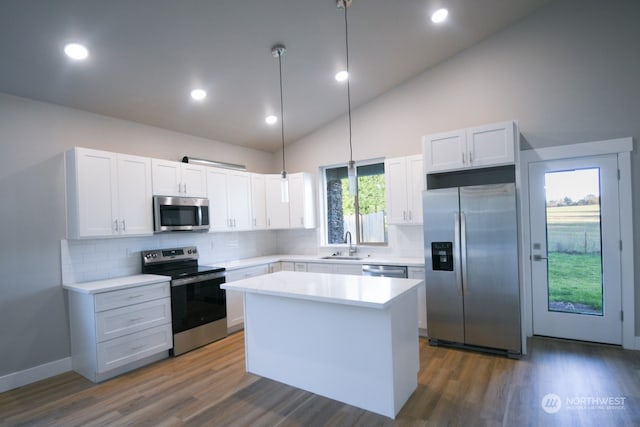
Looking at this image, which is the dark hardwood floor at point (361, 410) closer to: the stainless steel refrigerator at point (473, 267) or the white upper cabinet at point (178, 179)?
the stainless steel refrigerator at point (473, 267)

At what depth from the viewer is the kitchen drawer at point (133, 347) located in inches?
127

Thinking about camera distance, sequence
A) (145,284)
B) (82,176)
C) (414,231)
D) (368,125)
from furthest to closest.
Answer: (368,125)
(414,231)
(145,284)
(82,176)

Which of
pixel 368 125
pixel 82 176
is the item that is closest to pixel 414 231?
pixel 368 125

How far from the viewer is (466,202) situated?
→ 3.68 m

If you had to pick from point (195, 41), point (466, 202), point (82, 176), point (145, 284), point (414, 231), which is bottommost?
point (145, 284)

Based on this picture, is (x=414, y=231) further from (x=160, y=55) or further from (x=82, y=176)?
(x=82, y=176)

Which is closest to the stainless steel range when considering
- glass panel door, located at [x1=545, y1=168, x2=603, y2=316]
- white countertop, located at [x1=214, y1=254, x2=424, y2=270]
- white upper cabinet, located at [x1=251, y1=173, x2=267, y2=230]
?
white countertop, located at [x1=214, y1=254, x2=424, y2=270]

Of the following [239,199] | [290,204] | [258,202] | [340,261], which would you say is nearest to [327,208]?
[290,204]

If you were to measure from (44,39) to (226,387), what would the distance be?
10.6ft

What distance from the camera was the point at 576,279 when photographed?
382cm

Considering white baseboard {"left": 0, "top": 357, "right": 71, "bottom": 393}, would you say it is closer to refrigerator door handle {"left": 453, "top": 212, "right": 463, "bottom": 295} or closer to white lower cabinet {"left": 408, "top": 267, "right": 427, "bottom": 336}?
white lower cabinet {"left": 408, "top": 267, "right": 427, "bottom": 336}

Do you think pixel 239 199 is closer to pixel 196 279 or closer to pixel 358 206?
pixel 196 279

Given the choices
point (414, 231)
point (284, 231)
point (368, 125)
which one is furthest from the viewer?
point (284, 231)

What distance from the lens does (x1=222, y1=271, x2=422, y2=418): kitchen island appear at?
246 cm
